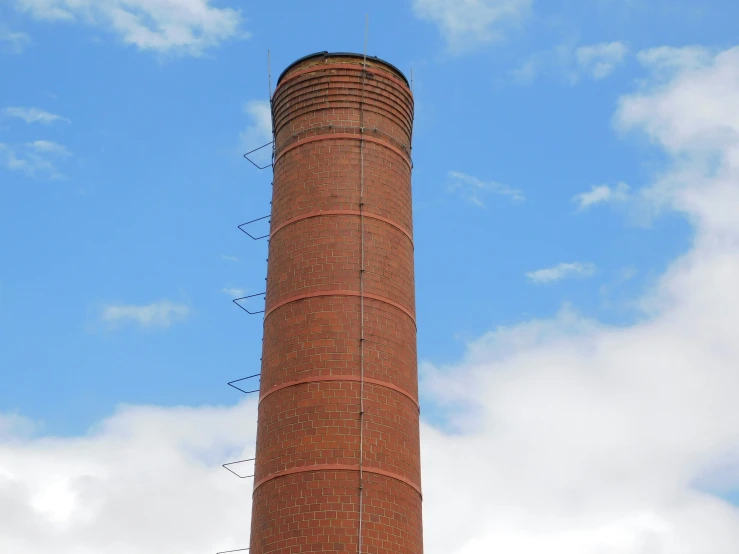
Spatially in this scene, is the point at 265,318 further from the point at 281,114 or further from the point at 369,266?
the point at 281,114

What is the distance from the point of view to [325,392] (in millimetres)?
20578

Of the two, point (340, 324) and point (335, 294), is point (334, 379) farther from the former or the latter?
point (335, 294)

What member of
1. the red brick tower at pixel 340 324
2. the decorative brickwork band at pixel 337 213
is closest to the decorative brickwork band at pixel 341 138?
the red brick tower at pixel 340 324

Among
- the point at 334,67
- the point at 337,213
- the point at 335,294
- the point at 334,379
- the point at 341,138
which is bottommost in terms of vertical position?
the point at 334,379

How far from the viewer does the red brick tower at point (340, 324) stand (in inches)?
782

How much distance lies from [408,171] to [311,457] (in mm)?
7288

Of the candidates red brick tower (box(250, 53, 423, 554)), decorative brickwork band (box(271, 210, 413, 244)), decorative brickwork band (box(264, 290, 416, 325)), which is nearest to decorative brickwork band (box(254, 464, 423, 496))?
red brick tower (box(250, 53, 423, 554))

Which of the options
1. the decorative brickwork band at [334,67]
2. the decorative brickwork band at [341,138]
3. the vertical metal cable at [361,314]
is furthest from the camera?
the decorative brickwork band at [334,67]

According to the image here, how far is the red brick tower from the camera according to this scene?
1988cm

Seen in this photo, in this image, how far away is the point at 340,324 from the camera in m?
21.1

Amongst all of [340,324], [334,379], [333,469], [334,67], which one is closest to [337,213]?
[340,324]

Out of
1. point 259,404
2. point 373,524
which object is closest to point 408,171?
point 259,404

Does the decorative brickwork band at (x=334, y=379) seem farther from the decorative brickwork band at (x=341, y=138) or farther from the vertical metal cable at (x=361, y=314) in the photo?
the decorative brickwork band at (x=341, y=138)

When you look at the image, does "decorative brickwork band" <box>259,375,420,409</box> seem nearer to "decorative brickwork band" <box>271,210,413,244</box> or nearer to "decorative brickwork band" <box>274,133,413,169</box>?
"decorative brickwork band" <box>271,210,413,244</box>
